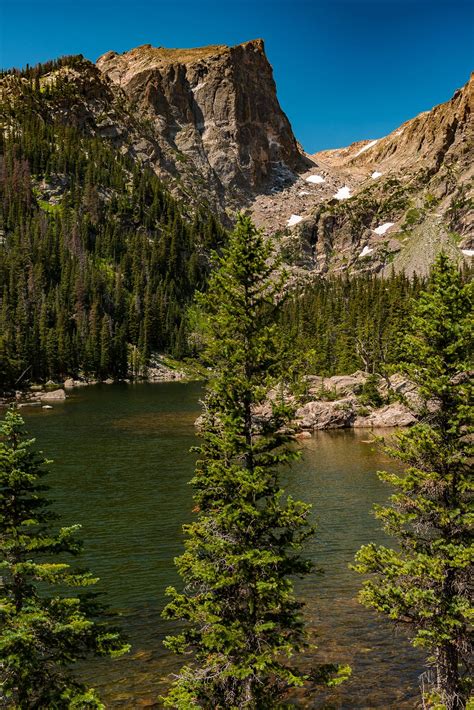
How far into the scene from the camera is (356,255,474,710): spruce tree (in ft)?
48.7

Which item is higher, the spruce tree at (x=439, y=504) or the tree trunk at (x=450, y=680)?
the spruce tree at (x=439, y=504)

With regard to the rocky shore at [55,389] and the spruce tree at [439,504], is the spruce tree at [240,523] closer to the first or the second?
the spruce tree at [439,504]

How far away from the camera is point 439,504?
15.7 metres

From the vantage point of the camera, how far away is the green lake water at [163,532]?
19844 millimetres

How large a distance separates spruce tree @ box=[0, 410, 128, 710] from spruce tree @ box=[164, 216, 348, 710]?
2.88 metres

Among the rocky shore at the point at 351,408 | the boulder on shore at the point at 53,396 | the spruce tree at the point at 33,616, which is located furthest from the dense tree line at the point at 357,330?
the spruce tree at the point at 33,616

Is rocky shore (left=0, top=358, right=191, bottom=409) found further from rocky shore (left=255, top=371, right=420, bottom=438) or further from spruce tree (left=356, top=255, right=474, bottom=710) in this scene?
Result: spruce tree (left=356, top=255, right=474, bottom=710)

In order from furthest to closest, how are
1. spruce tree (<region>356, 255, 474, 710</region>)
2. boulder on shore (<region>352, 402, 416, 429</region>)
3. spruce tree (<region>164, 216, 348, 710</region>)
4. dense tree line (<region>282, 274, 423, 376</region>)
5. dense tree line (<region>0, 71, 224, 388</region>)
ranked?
dense tree line (<region>0, 71, 224, 388</region>) → dense tree line (<region>282, 274, 423, 376</region>) → boulder on shore (<region>352, 402, 416, 429</region>) → spruce tree (<region>356, 255, 474, 710</region>) → spruce tree (<region>164, 216, 348, 710</region>)

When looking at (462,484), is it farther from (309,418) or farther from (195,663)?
(309,418)

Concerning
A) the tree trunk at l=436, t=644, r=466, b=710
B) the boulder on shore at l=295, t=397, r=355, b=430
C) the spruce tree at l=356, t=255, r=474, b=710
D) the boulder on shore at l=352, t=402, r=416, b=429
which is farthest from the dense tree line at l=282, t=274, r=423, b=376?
the tree trunk at l=436, t=644, r=466, b=710

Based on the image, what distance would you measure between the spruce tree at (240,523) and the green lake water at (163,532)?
572 cm

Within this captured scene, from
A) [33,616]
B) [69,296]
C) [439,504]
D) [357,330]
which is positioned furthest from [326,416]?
[69,296]

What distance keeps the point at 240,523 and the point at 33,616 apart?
219 inches

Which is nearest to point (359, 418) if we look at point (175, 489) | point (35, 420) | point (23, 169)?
point (175, 489)
